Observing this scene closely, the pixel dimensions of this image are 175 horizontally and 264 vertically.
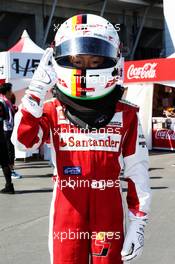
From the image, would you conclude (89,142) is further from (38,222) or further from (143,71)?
(143,71)

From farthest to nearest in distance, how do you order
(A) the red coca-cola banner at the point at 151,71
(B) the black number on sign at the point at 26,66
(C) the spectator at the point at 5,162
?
(A) the red coca-cola banner at the point at 151,71
(B) the black number on sign at the point at 26,66
(C) the spectator at the point at 5,162

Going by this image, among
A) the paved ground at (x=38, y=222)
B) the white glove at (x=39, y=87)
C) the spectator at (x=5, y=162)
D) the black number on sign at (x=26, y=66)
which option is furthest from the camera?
the black number on sign at (x=26, y=66)

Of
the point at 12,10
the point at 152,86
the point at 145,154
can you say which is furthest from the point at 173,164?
the point at 12,10

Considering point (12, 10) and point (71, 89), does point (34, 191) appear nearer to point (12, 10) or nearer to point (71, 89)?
point (71, 89)

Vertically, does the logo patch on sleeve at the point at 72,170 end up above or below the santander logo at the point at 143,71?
below

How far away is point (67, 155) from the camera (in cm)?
285

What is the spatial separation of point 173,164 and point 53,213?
10429 mm

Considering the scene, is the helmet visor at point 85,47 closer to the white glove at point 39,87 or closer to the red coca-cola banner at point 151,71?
the white glove at point 39,87

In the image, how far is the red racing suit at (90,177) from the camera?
9.18 ft

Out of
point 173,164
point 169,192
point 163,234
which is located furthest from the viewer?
point 173,164

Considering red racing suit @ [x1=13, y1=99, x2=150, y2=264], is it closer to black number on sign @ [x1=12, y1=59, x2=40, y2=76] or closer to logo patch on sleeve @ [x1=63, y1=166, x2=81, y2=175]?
logo patch on sleeve @ [x1=63, y1=166, x2=81, y2=175]

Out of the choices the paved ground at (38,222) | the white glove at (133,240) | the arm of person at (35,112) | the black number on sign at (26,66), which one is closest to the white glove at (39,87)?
the arm of person at (35,112)

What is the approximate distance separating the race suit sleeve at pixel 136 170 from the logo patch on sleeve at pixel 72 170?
266mm

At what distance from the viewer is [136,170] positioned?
9.41 feet
